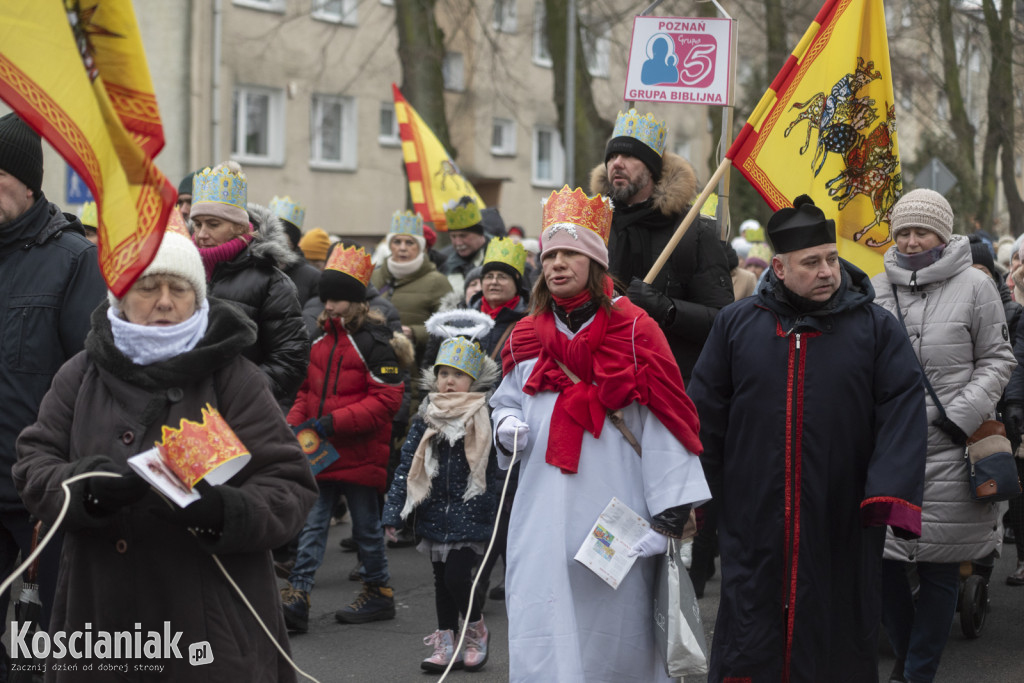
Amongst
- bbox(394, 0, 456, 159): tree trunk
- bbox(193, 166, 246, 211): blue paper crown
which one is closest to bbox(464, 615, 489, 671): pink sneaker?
bbox(193, 166, 246, 211): blue paper crown

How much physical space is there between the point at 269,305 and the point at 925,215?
3.23m

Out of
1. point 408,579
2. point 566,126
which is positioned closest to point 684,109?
point 566,126

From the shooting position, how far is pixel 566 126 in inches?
947

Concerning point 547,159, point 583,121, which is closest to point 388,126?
point 547,159

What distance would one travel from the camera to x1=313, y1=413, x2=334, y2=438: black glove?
7562 millimetres

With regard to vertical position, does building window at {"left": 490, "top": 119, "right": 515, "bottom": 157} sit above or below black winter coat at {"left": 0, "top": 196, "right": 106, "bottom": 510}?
above

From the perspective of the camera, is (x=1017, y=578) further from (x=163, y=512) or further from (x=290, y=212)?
(x=163, y=512)

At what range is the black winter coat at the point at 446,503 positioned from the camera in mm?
6625

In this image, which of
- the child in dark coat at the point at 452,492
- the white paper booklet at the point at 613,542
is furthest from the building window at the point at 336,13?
the white paper booklet at the point at 613,542

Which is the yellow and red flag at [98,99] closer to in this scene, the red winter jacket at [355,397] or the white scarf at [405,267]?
the red winter jacket at [355,397]

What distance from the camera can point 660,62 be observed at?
28.7 ft

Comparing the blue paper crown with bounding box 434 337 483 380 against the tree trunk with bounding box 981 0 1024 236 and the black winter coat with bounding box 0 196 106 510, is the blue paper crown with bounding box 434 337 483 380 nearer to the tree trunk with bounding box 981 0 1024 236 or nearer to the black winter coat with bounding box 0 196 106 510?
the black winter coat with bounding box 0 196 106 510

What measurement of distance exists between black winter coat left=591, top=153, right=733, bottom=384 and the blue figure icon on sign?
7.80 feet

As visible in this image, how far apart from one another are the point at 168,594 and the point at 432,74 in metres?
16.6
